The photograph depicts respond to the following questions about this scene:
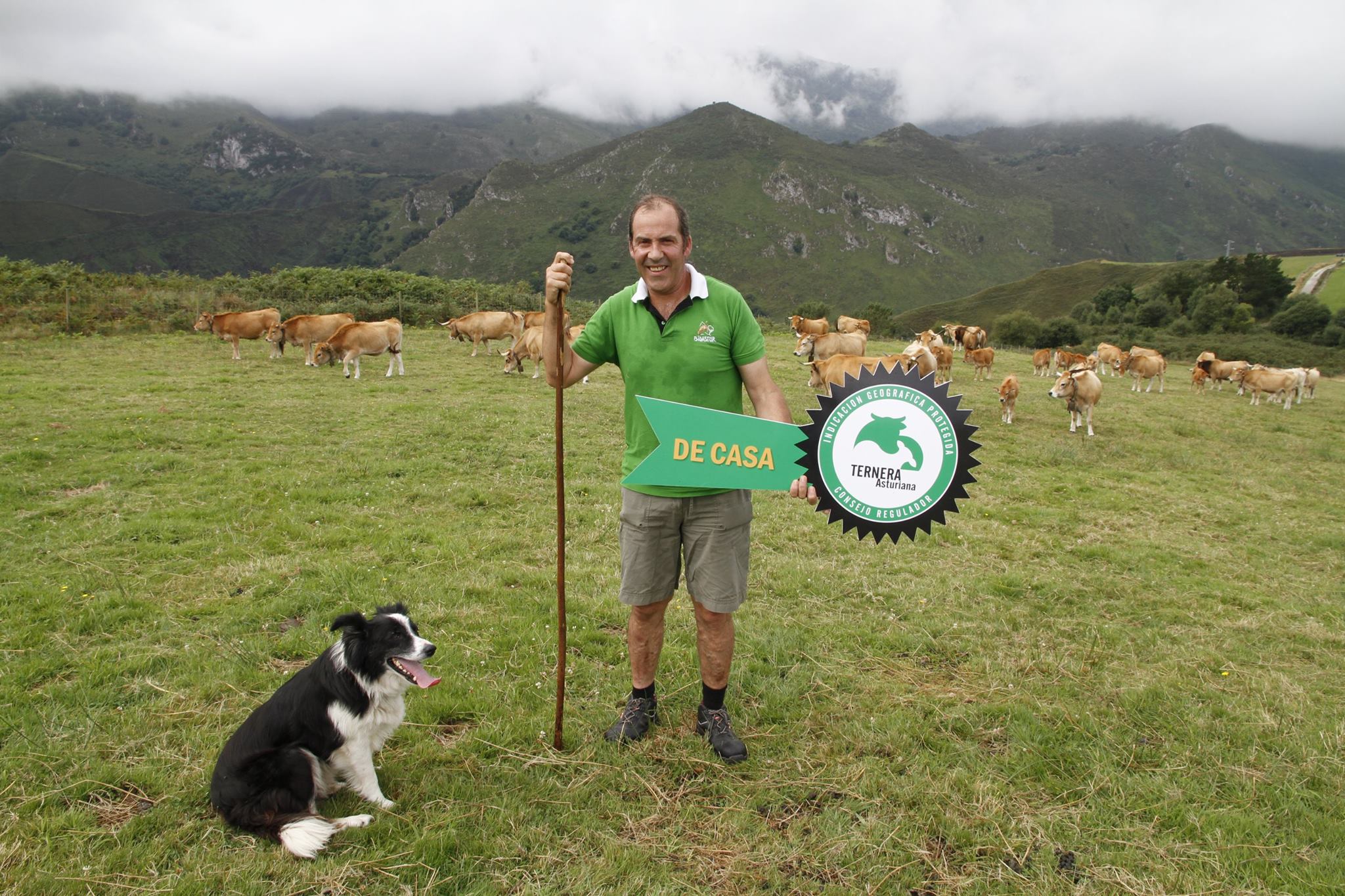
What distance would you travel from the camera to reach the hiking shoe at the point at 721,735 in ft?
12.2

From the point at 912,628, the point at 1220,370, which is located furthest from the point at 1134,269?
the point at 912,628

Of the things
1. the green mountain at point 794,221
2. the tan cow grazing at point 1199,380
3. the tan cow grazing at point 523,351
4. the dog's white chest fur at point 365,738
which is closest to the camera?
the dog's white chest fur at point 365,738

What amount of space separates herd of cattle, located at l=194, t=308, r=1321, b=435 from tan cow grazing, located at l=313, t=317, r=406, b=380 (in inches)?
0.9

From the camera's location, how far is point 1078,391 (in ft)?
49.5

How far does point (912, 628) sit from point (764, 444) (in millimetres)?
2994

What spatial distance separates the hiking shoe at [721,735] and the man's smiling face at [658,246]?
244cm

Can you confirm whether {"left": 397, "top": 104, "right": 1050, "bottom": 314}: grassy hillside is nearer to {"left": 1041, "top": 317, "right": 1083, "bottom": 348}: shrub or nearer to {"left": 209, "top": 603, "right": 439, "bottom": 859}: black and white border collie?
{"left": 1041, "top": 317, "right": 1083, "bottom": 348}: shrub

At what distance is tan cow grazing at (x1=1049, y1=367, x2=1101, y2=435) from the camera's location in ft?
49.1

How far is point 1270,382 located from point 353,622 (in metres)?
27.5

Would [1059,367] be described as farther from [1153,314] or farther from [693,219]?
[693,219]

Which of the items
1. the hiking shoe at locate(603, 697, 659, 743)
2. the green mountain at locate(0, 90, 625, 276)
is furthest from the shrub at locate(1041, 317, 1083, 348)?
the green mountain at locate(0, 90, 625, 276)

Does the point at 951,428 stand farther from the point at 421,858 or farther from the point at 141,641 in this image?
the point at 141,641

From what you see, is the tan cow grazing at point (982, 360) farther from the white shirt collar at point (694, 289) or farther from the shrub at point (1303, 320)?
the shrub at point (1303, 320)

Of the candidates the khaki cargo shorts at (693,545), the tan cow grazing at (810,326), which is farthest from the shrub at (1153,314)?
the khaki cargo shorts at (693,545)
